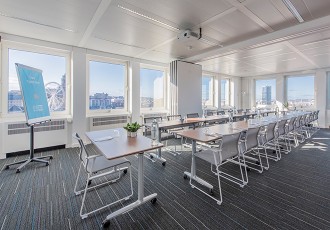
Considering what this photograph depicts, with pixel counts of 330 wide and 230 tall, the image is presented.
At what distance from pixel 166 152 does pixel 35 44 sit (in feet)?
14.4

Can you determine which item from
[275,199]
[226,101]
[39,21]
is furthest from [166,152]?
[226,101]

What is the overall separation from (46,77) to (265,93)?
35.9ft

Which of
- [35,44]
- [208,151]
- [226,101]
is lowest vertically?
[208,151]

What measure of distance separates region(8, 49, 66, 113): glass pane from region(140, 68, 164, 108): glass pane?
107 inches

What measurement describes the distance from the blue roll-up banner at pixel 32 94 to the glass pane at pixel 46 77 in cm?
100

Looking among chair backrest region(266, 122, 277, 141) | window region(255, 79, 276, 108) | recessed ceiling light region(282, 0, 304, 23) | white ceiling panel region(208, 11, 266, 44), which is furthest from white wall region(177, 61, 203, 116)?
window region(255, 79, 276, 108)

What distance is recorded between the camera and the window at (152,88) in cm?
678

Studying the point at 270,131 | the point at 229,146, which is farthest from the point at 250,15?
the point at 229,146

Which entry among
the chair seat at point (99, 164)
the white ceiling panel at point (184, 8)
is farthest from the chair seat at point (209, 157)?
the white ceiling panel at point (184, 8)

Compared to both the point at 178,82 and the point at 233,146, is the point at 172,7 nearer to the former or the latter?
the point at 233,146

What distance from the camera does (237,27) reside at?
369cm

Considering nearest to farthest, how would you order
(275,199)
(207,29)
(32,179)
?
(275,199)
(32,179)
(207,29)

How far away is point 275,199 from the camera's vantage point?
2.36 meters

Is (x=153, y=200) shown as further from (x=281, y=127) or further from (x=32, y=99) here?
(x=281, y=127)
